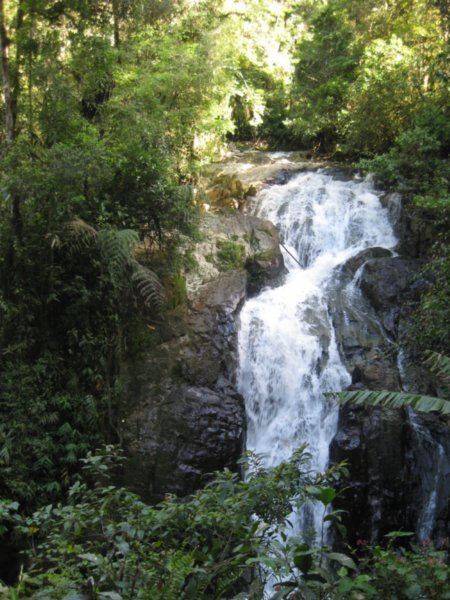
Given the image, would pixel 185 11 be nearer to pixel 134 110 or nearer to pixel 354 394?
pixel 134 110

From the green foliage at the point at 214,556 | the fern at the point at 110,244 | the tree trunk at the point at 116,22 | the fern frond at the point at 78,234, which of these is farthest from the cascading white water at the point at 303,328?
the tree trunk at the point at 116,22

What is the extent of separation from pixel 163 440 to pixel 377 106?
1224 cm

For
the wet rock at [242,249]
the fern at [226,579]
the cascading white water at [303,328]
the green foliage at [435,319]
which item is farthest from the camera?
the wet rock at [242,249]

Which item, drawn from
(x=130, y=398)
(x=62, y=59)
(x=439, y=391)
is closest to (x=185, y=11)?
(x=62, y=59)

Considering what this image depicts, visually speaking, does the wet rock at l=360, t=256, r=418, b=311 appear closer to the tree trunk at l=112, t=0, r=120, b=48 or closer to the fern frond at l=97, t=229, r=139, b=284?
the fern frond at l=97, t=229, r=139, b=284

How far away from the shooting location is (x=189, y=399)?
864 centimetres

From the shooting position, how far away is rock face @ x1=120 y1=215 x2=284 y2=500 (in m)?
7.95

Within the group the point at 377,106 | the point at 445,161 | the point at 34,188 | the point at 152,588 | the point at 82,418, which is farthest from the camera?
the point at 377,106

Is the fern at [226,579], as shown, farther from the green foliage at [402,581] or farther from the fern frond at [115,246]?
the fern frond at [115,246]

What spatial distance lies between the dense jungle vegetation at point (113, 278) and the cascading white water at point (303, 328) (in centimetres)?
90

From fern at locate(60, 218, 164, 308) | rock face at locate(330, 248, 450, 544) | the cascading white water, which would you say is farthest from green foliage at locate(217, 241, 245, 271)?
rock face at locate(330, 248, 450, 544)

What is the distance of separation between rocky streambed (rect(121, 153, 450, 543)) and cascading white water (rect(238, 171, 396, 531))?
0.29m

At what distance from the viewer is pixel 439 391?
27.1 feet

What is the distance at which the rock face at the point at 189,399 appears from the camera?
26.1 ft
